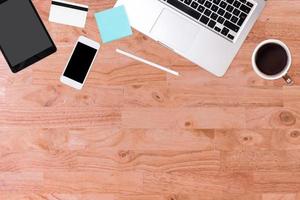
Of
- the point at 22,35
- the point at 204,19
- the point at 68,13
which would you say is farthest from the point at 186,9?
the point at 22,35

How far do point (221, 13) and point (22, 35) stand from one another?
1.49ft

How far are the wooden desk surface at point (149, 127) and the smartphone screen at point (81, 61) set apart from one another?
0.06 feet

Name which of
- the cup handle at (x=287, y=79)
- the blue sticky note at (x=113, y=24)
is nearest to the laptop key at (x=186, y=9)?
the blue sticky note at (x=113, y=24)

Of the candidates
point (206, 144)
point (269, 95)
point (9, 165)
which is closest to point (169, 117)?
point (206, 144)

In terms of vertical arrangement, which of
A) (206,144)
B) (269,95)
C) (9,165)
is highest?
(269,95)

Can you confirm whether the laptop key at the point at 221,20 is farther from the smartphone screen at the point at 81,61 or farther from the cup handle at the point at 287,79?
the smartphone screen at the point at 81,61

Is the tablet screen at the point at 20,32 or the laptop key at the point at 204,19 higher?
the laptop key at the point at 204,19

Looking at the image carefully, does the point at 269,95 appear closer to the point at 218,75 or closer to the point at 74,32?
the point at 218,75

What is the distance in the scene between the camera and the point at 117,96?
1188 millimetres

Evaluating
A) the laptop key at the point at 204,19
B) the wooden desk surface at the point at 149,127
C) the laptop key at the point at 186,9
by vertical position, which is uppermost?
the laptop key at the point at 186,9

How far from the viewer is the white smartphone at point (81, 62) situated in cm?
118

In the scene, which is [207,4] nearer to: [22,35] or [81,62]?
[81,62]

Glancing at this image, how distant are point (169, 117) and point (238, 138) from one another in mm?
163

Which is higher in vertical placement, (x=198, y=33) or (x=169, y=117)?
(x=198, y=33)
